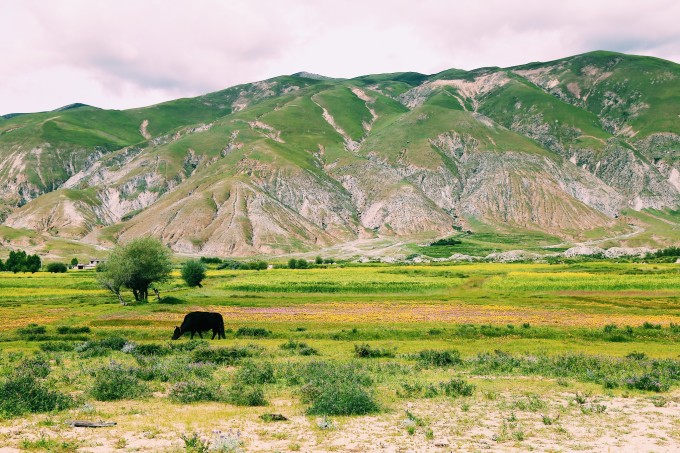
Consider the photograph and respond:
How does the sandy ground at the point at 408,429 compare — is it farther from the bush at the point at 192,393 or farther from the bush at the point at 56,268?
the bush at the point at 56,268

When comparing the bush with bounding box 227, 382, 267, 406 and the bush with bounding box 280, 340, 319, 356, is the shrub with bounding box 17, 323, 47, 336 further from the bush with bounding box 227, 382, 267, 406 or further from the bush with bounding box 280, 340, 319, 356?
the bush with bounding box 227, 382, 267, 406

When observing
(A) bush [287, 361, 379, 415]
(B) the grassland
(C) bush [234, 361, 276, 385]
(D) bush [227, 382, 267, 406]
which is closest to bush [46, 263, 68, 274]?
(B) the grassland

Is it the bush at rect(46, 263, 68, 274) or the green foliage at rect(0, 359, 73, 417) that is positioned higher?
the green foliage at rect(0, 359, 73, 417)

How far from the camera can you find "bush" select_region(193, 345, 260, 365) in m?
28.2

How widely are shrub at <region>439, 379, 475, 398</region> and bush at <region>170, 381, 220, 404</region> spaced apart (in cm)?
945

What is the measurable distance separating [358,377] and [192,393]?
7331mm

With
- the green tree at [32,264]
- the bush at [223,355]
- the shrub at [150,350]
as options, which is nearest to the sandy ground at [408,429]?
the bush at [223,355]

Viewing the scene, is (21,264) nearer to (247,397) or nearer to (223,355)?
(223,355)

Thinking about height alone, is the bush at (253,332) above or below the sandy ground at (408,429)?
below

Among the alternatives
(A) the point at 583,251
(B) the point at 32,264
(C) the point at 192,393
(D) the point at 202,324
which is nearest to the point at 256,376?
(C) the point at 192,393

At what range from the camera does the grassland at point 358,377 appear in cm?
1498

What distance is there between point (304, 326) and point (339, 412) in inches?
1073

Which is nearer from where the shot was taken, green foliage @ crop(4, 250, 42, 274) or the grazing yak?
the grazing yak

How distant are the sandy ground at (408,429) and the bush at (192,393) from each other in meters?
0.70
